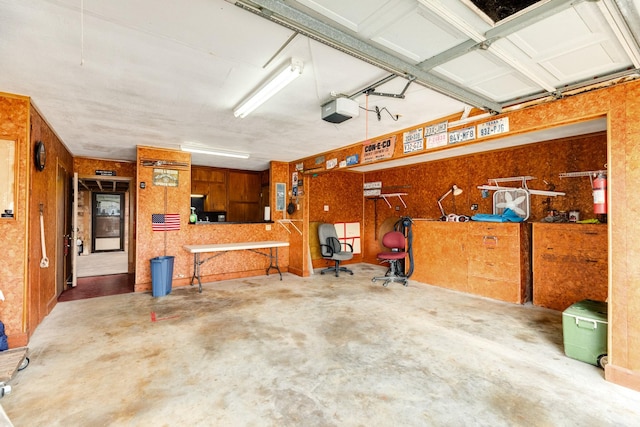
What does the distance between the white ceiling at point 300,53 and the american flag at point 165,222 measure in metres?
2.05

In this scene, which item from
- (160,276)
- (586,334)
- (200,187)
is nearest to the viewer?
(586,334)

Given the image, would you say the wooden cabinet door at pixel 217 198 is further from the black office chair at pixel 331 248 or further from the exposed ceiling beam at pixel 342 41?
the exposed ceiling beam at pixel 342 41

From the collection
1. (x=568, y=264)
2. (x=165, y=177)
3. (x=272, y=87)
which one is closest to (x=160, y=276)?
(x=165, y=177)

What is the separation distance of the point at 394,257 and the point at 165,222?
4.25 metres

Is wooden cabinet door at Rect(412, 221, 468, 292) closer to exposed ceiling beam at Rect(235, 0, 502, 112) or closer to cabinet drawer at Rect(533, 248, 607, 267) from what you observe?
cabinet drawer at Rect(533, 248, 607, 267)

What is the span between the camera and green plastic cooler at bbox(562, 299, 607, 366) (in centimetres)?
249

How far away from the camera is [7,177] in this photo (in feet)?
9.11

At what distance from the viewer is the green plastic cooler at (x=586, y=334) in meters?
2.49

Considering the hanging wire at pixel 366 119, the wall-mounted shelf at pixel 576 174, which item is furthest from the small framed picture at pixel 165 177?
the wall-mounted shelf at pixel 576 174

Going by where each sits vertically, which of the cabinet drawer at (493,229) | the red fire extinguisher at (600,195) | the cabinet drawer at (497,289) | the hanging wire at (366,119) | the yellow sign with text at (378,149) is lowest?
the cabinet drawer at (497,289)

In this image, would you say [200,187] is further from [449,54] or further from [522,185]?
[522,185]

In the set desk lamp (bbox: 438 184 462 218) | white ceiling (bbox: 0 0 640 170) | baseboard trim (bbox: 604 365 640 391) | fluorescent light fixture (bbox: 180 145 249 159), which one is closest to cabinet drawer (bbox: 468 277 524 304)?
desk lamp (bbox: 438 184 462 218)

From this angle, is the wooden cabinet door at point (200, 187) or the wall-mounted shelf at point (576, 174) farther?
the wooden cabinet door at point (200, 187)

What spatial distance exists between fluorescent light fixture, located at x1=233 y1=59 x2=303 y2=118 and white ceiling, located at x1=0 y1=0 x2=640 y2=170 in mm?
76
